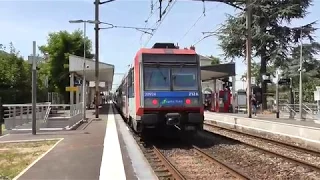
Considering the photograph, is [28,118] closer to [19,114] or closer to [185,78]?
[19,114]

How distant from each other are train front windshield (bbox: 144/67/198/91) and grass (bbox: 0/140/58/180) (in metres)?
4.11

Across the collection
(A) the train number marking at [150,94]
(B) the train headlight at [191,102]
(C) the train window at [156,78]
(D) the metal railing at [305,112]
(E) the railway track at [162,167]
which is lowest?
(E) the railway track at [162,167]

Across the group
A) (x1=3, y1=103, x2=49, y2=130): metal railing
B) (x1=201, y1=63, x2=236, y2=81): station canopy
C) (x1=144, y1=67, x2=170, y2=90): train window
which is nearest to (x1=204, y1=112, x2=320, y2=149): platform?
(x1=144, y1=67, x2=170, y2=90): train window

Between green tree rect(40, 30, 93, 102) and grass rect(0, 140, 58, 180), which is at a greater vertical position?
green tree rect(40, 30, 93, 102)

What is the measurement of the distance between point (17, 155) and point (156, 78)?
200 inches

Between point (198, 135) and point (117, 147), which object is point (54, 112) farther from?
point (117, 147)

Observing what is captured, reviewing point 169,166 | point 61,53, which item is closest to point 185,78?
point 169,166

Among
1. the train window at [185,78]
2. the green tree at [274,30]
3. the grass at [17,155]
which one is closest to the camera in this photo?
the grass at [17,155]

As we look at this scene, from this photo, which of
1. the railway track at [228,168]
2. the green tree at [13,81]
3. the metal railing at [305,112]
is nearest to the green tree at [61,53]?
the green tree at [13,81]

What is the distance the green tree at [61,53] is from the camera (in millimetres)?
57562

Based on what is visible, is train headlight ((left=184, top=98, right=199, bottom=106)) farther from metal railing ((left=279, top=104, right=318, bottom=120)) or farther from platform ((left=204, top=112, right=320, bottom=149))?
metal railing ((left=279, top=104, right=318, bottom=120))

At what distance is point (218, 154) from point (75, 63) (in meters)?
28.5

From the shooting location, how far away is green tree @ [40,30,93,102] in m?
Answer: 57.6

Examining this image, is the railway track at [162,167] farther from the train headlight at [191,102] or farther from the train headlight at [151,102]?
the train headlight at [191,102]
